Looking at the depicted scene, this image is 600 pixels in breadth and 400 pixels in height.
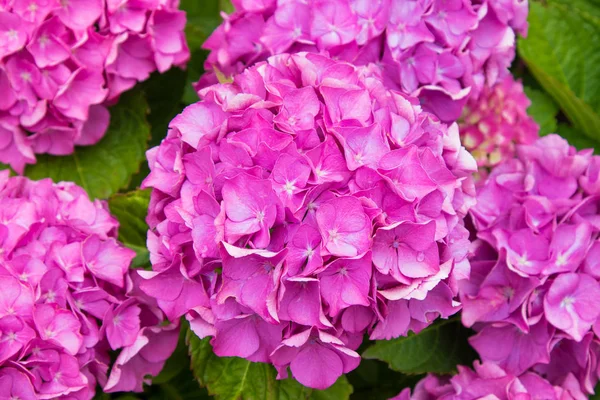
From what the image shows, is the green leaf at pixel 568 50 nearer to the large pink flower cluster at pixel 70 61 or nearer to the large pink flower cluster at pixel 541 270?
the large pink flower cluster at pixel 541 270

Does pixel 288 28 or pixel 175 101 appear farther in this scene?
pixel 175 101

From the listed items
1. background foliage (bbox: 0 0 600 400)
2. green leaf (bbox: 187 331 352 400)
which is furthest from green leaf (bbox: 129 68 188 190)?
green leaf (bbox: 187 331 352 400)

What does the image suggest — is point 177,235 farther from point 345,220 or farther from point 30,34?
point 30,34

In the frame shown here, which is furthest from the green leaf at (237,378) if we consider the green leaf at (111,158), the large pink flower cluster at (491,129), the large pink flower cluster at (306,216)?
the large pink flower cluster at (491,129)

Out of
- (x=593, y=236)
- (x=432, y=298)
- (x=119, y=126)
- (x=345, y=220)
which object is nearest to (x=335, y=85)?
(x=345, y=220)

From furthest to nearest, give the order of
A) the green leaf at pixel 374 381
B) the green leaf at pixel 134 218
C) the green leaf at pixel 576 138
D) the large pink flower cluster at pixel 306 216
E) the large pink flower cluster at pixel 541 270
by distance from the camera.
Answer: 1. the green leaf at pixel 576 138
2. the green leaf at pixel 374 381
3. the green leaf at pixel 134 218
4. the large pink flower cluster at pixel 541 270
5. the large pink flower cluster at pixel 306 216

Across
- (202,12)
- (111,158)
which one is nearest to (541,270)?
(111,158)

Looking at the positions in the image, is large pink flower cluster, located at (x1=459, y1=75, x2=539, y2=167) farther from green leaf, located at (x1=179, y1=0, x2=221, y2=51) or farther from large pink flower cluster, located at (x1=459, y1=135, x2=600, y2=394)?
green leaf, located at (x1=179, y1=0, x2=221, y2=51)
